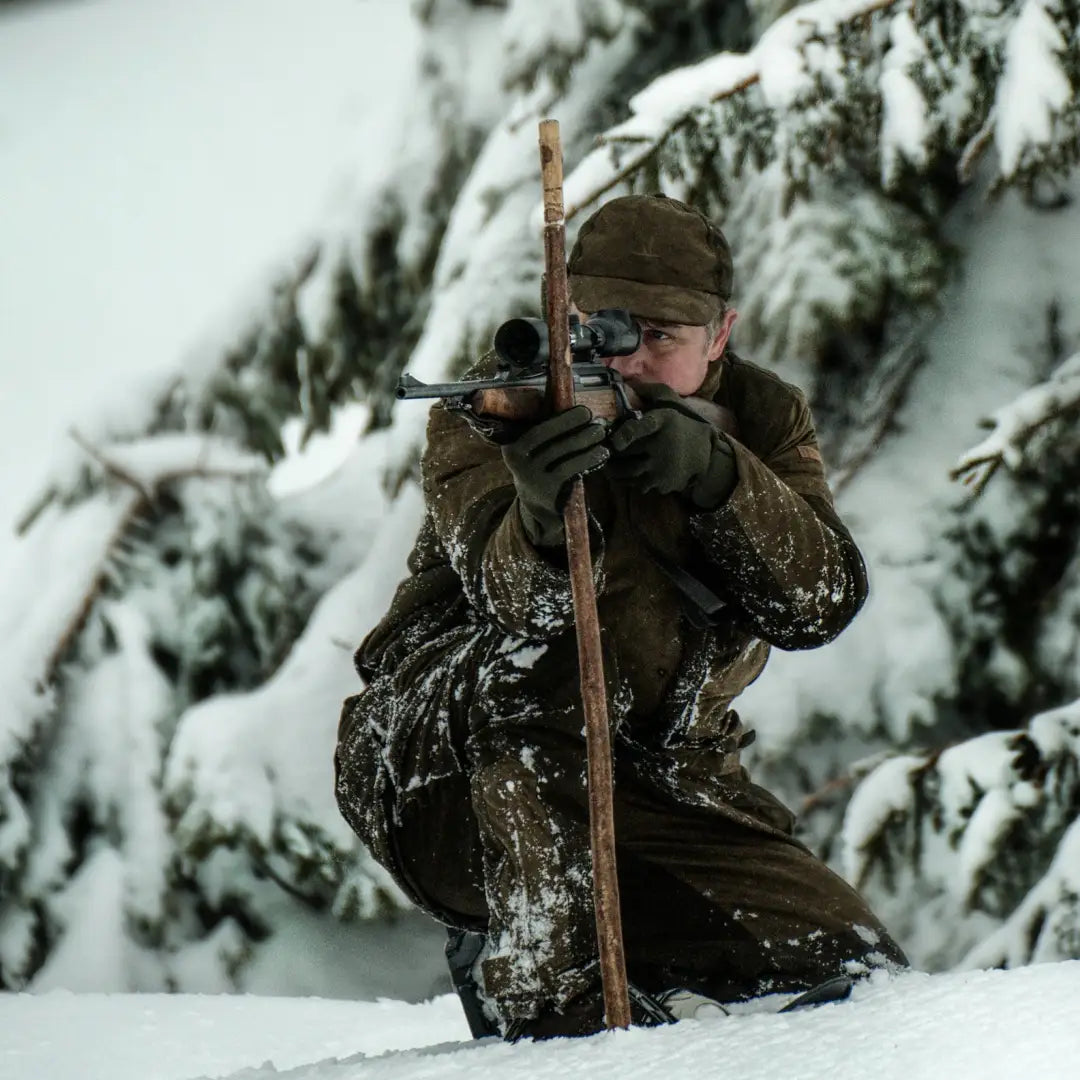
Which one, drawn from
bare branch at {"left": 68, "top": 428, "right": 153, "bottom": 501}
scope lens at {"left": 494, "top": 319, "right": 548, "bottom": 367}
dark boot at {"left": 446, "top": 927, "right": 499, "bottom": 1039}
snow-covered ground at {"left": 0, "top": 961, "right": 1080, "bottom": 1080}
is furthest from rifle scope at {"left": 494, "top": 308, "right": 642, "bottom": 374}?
bare branch at {"left": 68, "top": 428, "right": 153, "bottom": 501}

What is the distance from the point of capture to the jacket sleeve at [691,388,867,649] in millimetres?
1882

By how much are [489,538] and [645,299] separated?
37 centimetres

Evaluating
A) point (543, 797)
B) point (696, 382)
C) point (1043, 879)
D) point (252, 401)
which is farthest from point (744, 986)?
point (252, 401)

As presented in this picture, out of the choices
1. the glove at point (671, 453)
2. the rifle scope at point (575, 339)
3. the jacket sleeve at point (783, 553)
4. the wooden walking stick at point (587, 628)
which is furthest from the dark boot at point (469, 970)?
the rifle scope at point (575, 339)

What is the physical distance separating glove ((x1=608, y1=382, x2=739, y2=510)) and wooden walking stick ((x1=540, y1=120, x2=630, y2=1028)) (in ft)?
0.35

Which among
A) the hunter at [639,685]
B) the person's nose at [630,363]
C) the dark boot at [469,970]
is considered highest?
the person's nose at [630,363]

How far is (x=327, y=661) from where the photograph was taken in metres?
4.04

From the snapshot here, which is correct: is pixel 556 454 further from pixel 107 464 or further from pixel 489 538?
pixel 107 464

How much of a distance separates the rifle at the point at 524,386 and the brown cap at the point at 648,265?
0.26 m

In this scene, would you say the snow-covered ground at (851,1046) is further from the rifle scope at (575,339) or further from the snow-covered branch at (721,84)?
the snow-covered branch at (721,84)

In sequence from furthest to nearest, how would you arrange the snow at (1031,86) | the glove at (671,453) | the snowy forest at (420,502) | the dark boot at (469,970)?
1. the snowy forest at (420,502)
2. the snow at (1031,86)
3. the dark boot at (469,970)
4. the glove at (671,453)

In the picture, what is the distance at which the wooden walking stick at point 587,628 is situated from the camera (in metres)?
1.64

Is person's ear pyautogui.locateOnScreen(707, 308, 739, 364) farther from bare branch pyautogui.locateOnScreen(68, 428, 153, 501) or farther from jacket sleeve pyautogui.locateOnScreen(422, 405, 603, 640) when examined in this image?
bare branch pyautogui.locateOnScreen(68, 428, 153, 501)

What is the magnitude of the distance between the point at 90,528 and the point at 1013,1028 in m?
3.16
